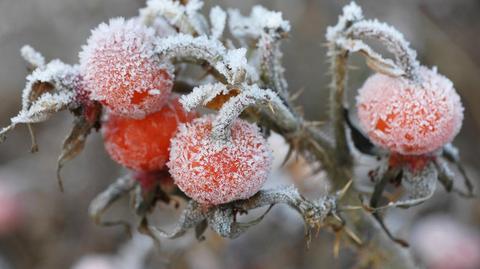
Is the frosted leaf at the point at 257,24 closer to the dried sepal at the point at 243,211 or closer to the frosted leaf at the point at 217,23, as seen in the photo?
the frosted leaf at the point at 217,23

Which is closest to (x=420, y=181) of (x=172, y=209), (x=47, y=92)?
(x=47, y=92)

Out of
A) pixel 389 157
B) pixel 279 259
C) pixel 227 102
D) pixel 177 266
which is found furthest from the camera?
pixel 279 259

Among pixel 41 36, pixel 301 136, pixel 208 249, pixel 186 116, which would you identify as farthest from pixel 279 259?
pixel 41 36

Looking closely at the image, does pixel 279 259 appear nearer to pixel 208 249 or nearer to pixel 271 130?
pixel 208 249

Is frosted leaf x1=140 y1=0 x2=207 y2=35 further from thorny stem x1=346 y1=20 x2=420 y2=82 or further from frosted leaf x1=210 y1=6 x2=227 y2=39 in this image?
thorny stem x1=346 y1=20 x2=420 y2=82

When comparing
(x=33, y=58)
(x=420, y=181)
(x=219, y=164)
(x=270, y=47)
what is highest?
(x=33, y=58)

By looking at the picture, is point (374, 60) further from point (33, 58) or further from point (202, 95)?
point (33, 58)
